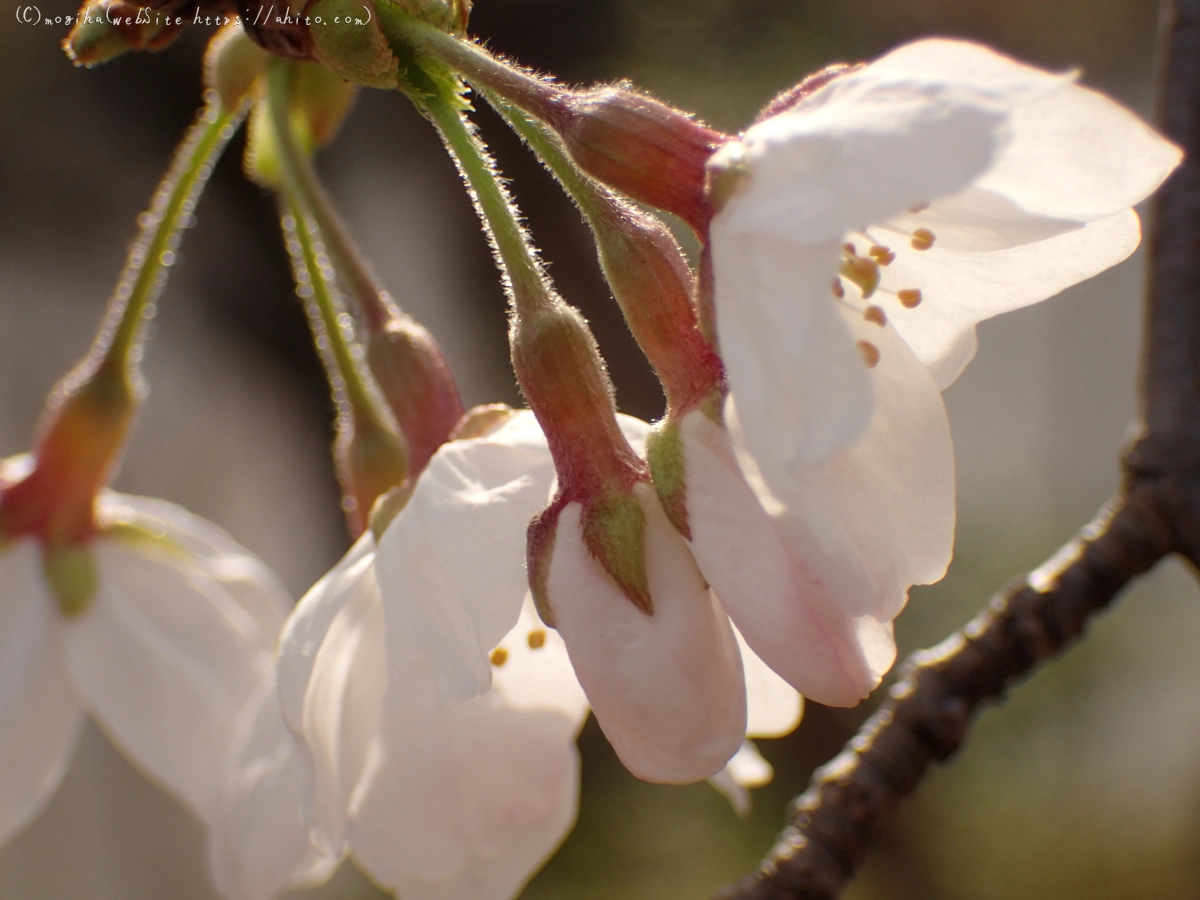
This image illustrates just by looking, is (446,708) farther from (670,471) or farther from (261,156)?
(261,156)

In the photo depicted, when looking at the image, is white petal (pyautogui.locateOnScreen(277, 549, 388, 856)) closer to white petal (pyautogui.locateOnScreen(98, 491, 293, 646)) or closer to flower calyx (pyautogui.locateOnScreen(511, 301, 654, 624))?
flower calyx (pyautogui.locateOnScreen(511, 301, 654, 624))

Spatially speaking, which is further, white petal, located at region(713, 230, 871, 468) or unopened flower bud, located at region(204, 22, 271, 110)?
unopened flower bud, located at region(204, 22, 271, 110)

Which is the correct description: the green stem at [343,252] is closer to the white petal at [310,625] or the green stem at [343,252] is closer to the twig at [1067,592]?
the white petal at [310,625]

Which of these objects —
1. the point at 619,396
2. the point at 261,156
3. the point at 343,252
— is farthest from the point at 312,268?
the point at 619,396

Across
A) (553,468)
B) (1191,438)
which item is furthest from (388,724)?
(1191,438)

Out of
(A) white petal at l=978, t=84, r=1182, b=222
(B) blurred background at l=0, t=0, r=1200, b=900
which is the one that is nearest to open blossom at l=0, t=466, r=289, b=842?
(A) white petal at l=978, t=84, r=1182, b=222

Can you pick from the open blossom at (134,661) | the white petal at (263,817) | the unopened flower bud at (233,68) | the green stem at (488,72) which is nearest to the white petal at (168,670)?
the open blossom at (134,661)
